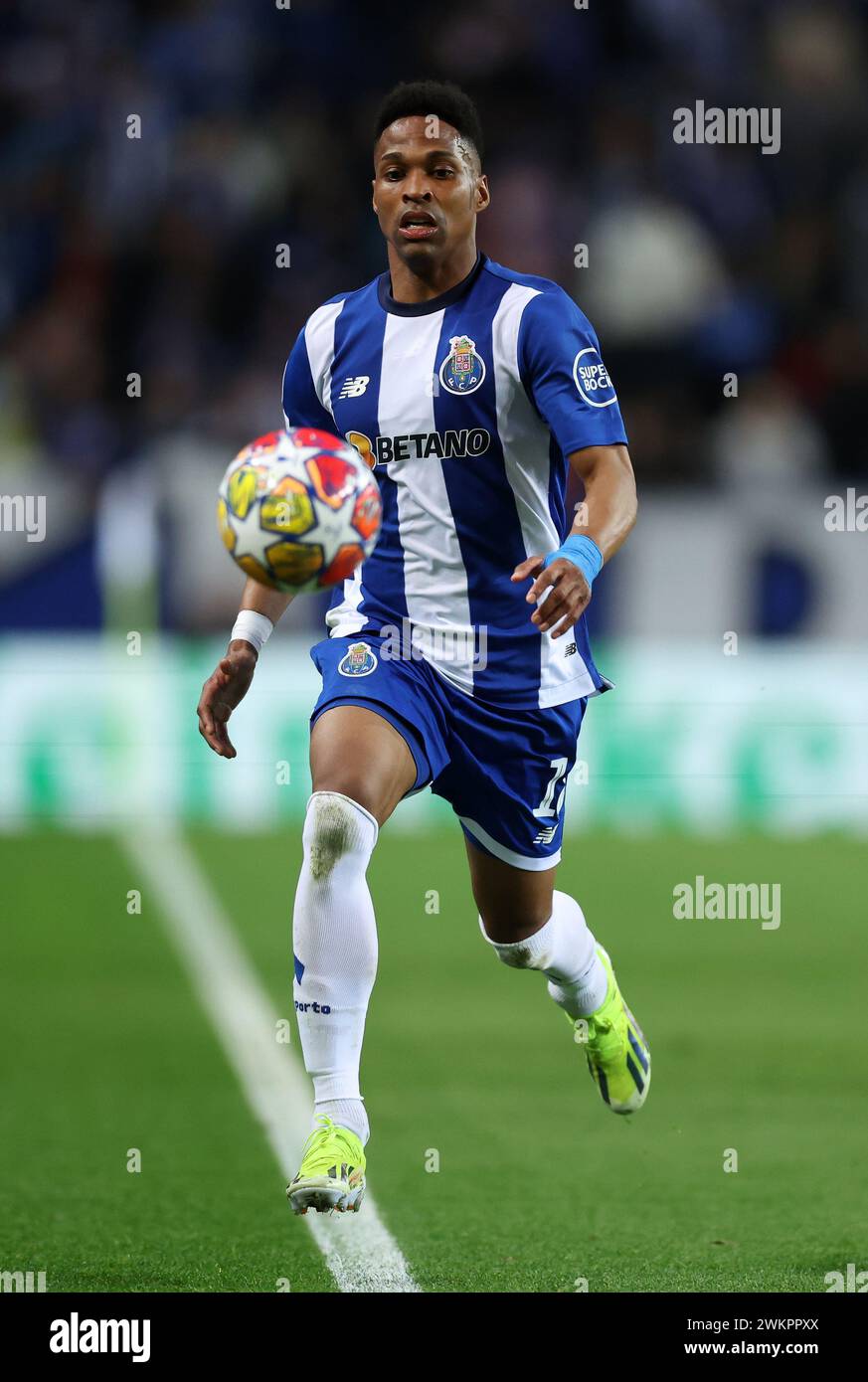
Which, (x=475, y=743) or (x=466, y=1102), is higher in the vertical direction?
(x=475, y=743)

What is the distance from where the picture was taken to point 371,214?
15.2 meters

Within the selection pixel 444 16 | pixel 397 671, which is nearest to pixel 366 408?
pixel 397 671

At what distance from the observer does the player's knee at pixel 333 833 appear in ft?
14.6

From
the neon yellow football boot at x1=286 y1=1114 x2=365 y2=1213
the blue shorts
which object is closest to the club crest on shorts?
the blue shorts

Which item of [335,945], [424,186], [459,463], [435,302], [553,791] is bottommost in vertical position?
[335,945]

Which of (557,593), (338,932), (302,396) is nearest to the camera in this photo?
(557,593)

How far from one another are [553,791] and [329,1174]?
4.43 feet

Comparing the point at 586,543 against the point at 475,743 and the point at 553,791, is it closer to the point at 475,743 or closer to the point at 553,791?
the point at 475,743

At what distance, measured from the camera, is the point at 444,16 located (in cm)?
1617

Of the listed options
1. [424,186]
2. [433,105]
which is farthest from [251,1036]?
[433,105]

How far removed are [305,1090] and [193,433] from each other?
8.10 m

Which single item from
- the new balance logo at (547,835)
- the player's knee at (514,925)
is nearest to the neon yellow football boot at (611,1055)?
the player's knee at (514,925)

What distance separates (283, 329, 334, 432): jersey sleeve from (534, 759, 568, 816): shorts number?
1003 millimetres

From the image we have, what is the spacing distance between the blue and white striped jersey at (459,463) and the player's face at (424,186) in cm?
17
